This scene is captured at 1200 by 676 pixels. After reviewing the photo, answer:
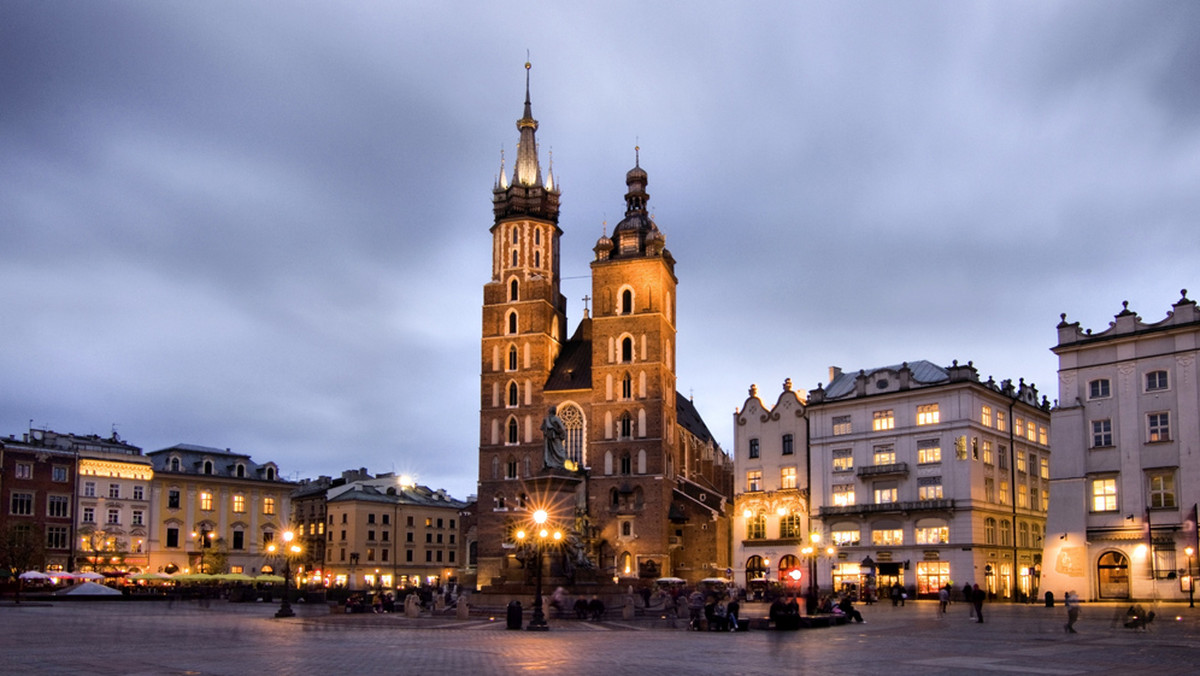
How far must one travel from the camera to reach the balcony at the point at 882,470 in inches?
2581

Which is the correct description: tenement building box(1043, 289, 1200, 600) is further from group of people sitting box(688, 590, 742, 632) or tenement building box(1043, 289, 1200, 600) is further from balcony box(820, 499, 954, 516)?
group of people sitting box(688, 590, 742, 632)

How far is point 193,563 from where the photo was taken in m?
92.4

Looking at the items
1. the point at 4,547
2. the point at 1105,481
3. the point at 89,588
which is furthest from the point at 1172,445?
the point at 4,547

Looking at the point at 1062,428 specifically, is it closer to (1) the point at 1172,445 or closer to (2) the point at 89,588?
(1) the point at 1172,445

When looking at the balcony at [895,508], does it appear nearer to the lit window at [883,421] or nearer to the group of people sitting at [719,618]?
the lit window at [883,421]

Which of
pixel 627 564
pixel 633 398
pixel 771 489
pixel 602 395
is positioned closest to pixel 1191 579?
pixel 771 489

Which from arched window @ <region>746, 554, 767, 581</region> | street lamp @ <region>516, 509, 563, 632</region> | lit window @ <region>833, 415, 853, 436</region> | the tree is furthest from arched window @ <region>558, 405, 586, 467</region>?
street lamp @ <region>516, 509, 563, 632</region>

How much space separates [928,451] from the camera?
6538cm

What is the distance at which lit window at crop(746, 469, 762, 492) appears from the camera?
73.9 meters

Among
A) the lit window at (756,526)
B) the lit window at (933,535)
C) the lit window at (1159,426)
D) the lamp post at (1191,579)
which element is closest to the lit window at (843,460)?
the lit window at (933,535)

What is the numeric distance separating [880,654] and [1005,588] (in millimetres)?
45298

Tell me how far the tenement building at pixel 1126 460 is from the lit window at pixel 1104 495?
0.15ft

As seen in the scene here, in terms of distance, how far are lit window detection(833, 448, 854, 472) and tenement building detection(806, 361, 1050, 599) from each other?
0.20 ft

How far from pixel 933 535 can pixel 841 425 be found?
909cm
